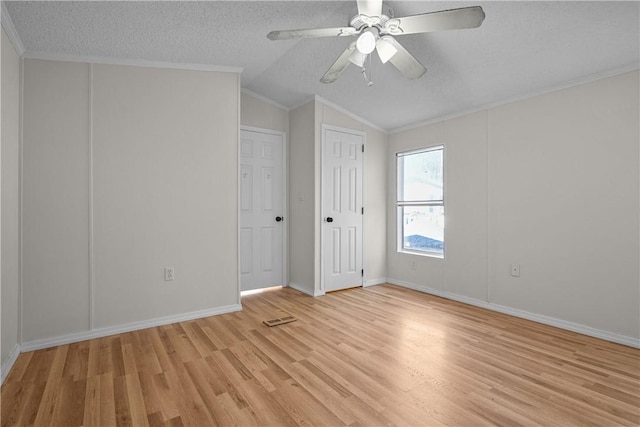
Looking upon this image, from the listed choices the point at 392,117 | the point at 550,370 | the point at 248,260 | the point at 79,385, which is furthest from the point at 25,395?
the point at 392,117

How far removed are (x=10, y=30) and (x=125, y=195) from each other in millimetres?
1343

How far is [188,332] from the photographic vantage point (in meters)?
2.95

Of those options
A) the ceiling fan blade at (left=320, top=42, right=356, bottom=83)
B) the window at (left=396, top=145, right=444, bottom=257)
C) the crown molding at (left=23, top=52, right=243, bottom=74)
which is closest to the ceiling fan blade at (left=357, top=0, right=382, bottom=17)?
the ceiling fan blade at (left=320, top=42, right=356, bottom=83)

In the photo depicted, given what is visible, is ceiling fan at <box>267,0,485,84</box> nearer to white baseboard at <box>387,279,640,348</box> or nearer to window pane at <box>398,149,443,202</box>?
window pane at <box>398,149,443,202</box>

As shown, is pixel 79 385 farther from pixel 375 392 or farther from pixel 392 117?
pixel 392 117

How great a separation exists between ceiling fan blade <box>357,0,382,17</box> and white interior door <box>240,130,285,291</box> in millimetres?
2713

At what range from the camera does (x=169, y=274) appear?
3.18 meters

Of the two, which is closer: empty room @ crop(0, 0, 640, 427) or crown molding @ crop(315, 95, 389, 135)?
empty room @ crop(0, 0, 640, 427)

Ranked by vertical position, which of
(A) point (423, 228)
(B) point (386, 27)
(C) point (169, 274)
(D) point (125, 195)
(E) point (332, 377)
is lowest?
(E) point (332, 377)

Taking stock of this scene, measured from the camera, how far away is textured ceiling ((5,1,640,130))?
225 cm

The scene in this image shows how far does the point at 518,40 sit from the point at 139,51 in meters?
3.07

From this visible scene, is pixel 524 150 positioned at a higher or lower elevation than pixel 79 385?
higher

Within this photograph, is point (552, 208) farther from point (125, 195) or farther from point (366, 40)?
point (125, 195)

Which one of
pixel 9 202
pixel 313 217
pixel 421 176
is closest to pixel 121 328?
pixel 9 202
